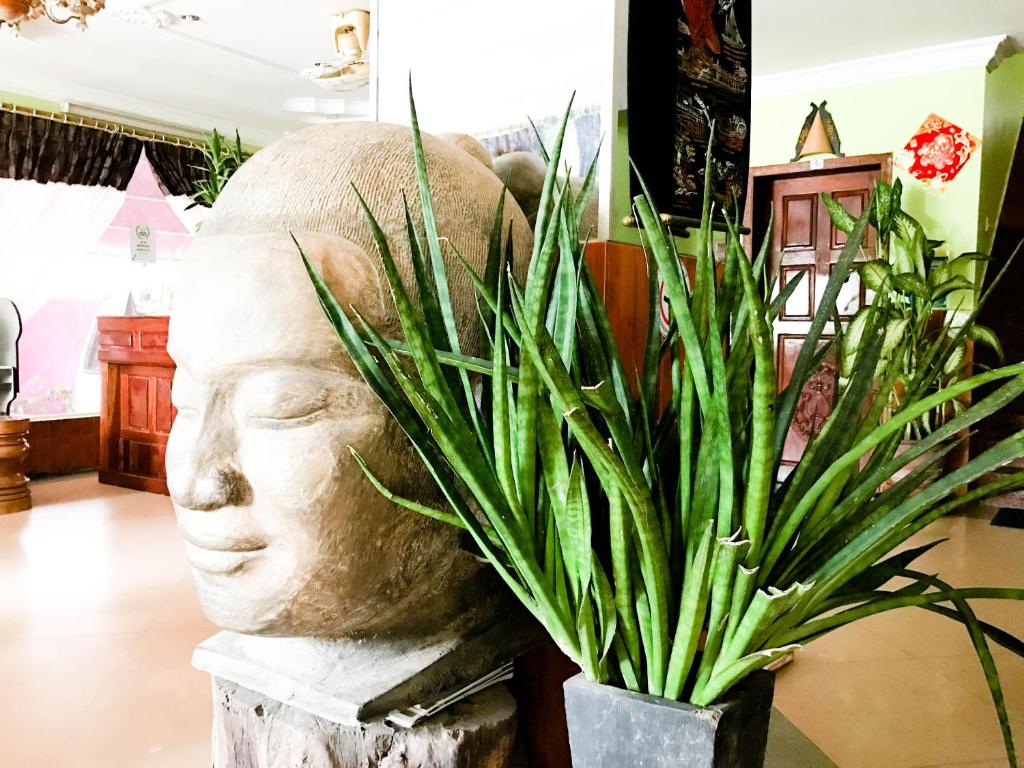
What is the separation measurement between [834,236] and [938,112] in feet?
3.51

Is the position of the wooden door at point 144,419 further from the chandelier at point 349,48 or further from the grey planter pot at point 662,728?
the grey planter pot at point 662,728

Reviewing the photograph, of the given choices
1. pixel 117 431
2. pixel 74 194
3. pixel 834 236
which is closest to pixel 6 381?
pixel 117 431

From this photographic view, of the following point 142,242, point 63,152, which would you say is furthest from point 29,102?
point 142,242

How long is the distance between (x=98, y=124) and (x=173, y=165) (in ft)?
2.25

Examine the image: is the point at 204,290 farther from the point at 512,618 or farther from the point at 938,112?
the point at 938,112

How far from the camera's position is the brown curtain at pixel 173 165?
23.4 ft

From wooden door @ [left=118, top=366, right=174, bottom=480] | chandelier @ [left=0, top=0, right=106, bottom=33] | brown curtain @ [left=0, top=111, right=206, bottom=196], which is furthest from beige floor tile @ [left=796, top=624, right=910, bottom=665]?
brown curtain @ [left=0, top=111, right=206, bottom=196]

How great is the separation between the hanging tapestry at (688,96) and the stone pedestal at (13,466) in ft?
14.9

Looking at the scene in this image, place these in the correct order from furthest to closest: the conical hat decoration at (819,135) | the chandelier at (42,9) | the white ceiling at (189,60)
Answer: the conical hat decoration at (819,135) < the white ceiling at (189,60) < the chandelier at (42,9)

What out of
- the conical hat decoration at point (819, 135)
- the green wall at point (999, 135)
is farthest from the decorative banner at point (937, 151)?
the conical hat decoration at point (819, 135)

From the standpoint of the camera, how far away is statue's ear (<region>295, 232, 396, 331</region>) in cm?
107

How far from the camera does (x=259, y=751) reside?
1232mm

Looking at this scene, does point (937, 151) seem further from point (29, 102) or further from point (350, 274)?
point (29, 102)

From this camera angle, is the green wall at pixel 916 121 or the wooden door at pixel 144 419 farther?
the green wall at pixel 916 121
